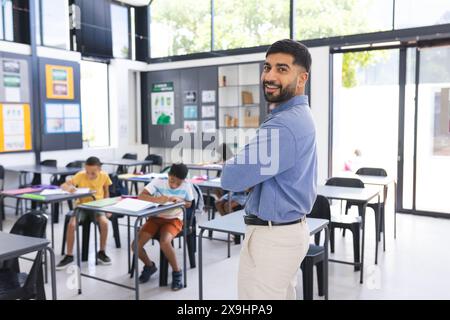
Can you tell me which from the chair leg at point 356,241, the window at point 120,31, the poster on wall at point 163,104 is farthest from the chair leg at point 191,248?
the window at point 120,31

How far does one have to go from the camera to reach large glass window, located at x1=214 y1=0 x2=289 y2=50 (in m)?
7.42

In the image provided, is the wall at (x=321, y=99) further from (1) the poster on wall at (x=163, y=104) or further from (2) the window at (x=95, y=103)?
(2) the window at (x=95, y=103)

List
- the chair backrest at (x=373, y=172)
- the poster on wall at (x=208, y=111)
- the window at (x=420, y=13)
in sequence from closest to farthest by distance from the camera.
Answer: the chair backrest at (x=373, y=172) < the window at (x=420, y=13) < the poster on wall at (x=208, y=111)

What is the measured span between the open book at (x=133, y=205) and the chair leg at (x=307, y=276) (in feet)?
4.22

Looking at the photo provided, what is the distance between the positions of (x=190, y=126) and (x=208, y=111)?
1.77ft

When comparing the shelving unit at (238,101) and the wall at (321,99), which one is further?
the shelving unit at (238,101)

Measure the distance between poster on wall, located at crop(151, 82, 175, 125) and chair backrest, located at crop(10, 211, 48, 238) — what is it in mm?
6022

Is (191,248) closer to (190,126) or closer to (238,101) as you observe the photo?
(238,101)

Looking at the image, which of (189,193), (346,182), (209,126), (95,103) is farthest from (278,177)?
(95,103)

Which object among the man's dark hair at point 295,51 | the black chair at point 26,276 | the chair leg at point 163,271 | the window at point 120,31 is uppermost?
the window at point 120,31

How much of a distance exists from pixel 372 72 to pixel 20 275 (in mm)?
7004

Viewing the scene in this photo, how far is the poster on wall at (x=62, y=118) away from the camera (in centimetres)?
728

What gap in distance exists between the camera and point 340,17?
6.72 m
